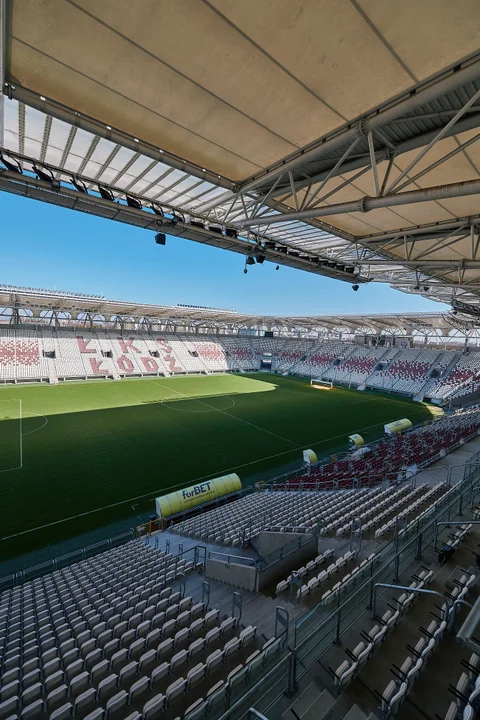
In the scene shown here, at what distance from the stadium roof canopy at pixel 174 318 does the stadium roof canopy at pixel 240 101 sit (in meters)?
27.0

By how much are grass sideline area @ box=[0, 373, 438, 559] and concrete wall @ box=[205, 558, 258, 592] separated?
243 inches

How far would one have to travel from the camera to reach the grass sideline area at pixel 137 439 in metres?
12.7

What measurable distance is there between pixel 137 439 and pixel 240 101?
61.7ft

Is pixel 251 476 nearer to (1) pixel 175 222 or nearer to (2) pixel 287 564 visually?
(2) pixel 287 564

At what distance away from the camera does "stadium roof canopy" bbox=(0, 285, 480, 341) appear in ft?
108

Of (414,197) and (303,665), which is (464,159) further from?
(303,665)

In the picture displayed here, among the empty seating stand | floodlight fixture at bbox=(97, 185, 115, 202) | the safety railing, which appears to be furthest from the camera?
floodlight fixture at bbox=(97, 185, 115, 202)

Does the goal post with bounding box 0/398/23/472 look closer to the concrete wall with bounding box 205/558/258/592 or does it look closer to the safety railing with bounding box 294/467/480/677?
the concrete wall with bounding box 205/558/258/592

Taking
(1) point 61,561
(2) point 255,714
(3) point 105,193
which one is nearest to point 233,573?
(2) point 255,714

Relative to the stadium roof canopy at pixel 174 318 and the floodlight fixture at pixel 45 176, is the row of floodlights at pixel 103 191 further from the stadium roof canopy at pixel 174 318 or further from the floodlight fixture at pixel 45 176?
the stadium roof canopy at pixel 174 318

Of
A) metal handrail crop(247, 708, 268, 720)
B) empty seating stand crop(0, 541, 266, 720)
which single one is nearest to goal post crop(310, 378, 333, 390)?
empty seating stand crop(0, 541, 266, 720)

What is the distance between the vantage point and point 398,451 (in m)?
16.8

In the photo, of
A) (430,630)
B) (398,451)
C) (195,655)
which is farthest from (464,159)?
(398,451)

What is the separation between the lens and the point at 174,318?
49250 mm
